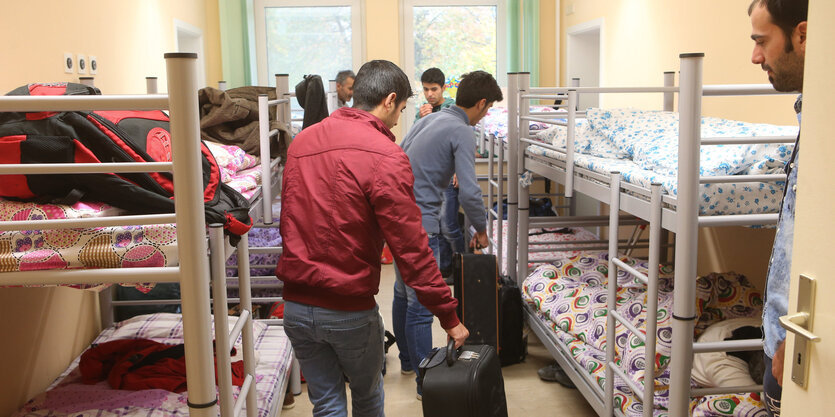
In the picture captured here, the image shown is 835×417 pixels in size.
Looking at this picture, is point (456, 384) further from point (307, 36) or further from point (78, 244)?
point (307, 36)

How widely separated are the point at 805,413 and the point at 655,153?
174cm

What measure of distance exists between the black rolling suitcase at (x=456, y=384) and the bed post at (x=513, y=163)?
→ 208cm

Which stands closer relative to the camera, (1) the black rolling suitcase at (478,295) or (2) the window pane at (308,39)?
(1) the black rolling suitcase at (478,295)

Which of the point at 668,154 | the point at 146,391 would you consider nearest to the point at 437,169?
the point at 668,154

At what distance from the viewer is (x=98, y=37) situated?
476 centimetres

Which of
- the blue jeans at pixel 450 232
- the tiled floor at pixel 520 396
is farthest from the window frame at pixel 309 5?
the tiled floor at pixel 520 396

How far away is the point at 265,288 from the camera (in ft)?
14.5

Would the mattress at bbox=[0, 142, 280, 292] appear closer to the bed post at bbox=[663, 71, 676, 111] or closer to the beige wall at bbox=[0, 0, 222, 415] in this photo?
the beige wall at bbox=[0, 0, 222, 415]

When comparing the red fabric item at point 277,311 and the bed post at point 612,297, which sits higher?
the bed post at point 612,297

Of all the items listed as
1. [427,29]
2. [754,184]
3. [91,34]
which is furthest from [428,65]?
[754,184]

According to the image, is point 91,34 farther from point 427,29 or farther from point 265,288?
point 427,29

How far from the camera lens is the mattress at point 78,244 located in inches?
69.9

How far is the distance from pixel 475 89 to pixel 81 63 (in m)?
2.47

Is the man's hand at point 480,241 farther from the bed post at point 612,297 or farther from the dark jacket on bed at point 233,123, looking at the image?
the dark jacket on bed at point 233,123
